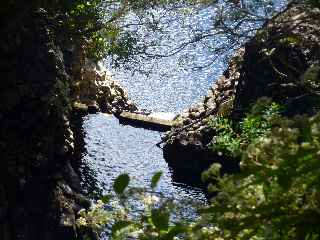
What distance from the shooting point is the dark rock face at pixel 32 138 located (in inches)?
632

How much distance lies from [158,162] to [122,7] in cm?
952

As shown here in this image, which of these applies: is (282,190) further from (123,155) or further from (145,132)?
(145,132)

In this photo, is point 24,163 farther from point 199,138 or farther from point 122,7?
point 199,138

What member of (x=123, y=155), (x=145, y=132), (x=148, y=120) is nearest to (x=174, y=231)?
(x=123, y=155)

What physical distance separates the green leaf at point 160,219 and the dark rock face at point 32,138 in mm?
13693

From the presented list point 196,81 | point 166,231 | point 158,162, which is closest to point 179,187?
point 158,162

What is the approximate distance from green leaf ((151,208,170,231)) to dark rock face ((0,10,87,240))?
44.9 ft

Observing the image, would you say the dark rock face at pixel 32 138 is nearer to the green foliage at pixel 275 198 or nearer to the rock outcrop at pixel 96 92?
the rock outcrop at pixel 96 92

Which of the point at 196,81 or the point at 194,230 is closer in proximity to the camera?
the point at 194,230

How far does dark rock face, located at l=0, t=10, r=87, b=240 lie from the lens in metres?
16.0

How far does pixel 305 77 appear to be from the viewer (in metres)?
2.02

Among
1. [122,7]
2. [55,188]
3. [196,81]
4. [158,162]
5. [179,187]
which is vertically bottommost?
[55,188]

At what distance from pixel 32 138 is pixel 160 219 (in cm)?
1613

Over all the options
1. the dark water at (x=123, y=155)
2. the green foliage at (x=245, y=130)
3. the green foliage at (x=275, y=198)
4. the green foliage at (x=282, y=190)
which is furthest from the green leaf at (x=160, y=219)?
the dark water at (x=123, y=155)
